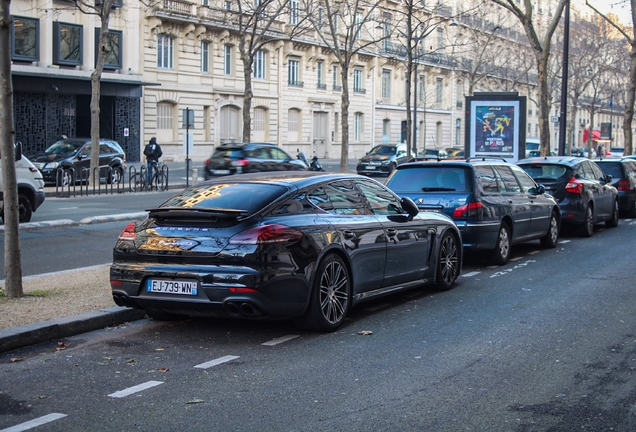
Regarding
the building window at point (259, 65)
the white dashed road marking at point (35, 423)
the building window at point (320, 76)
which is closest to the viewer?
the white dashed road marking at point (35, 423)

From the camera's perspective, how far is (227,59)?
5278 centimetres

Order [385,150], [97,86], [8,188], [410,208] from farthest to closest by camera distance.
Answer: [385,150] < [97,86] < [410,208] < [8,188]

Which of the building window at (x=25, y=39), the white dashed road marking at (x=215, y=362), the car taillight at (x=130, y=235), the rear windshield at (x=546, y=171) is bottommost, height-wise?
the white dashed road marking at (x=215, y=362)

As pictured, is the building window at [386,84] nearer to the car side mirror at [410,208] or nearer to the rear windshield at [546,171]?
the rear windshield at [546,171]

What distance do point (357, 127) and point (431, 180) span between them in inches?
2097

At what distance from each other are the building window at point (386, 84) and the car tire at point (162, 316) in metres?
61.0

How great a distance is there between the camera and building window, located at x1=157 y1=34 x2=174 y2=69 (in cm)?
4794

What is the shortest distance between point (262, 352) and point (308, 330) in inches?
34.3

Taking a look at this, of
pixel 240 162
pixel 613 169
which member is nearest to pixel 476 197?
pixel 613 169

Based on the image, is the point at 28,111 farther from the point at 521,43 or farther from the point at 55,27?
the point at 521,43

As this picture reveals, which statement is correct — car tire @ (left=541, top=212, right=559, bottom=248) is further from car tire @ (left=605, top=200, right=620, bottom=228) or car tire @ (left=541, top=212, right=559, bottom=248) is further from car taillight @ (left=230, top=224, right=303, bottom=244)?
car taillight @ (left=230, top=224, right=303, bottom=244)

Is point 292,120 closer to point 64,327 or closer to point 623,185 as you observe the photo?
point 623,185

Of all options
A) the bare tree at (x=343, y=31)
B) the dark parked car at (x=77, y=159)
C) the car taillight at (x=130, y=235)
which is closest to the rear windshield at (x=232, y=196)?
the car taillight at (x=130, y=235)

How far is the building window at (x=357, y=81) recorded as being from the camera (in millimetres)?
64750
